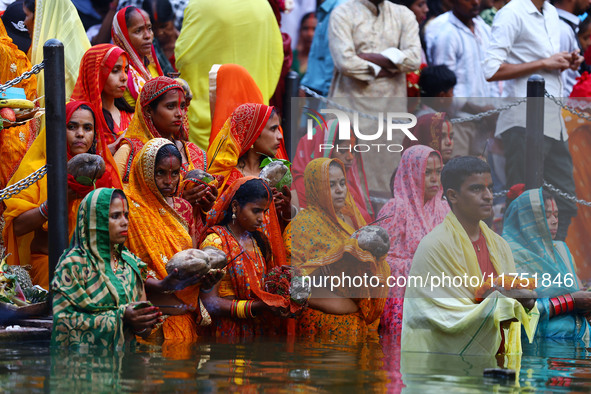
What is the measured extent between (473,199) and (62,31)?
12.3 feet

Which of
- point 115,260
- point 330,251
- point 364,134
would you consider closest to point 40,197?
point 115,260

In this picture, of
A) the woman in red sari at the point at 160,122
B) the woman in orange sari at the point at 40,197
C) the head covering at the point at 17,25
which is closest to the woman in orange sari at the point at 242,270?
the woman in red sari at the point at 160,122

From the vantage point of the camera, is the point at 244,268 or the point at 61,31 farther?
the point at 61,31

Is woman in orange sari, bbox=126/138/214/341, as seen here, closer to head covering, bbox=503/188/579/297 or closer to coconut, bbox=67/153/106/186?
coconut, bbox=67/153/106/186

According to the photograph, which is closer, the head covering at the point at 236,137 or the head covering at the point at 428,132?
the head covering at the point at 428,132

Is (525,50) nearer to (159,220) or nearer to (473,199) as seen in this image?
(473,199)

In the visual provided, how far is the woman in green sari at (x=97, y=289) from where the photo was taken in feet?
21.0

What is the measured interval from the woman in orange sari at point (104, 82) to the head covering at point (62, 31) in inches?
30.6

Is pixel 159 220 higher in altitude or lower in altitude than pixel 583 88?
lower

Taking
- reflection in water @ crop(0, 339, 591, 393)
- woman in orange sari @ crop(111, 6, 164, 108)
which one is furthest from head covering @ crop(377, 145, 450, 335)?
woman in orange sari @ crop(111, 6, 164, 108)

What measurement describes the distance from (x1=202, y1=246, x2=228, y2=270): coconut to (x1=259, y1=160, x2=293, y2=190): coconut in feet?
2.95

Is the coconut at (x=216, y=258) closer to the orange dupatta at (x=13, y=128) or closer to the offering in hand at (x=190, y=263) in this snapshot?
the offering in hand at (x=190, y=263)

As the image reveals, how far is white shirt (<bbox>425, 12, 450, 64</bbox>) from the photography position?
36.6 ft

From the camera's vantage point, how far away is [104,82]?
8.19m
